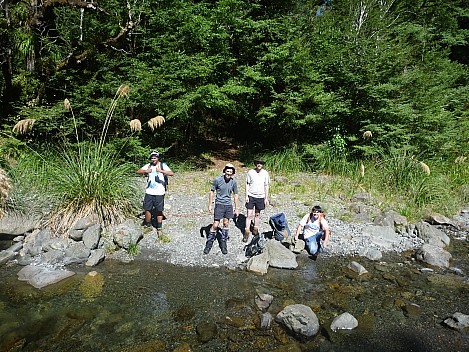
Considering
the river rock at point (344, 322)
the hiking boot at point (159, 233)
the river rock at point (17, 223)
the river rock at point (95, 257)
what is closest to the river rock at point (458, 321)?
the river rock at point (344, 322)

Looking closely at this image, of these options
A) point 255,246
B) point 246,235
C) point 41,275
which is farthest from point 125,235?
point 255,246

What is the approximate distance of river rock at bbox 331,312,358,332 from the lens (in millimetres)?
4516

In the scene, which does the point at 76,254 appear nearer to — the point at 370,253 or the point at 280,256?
the point at 280,256

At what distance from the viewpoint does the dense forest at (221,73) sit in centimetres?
1014

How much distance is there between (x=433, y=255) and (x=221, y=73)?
31.5 ft

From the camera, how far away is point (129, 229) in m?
6.75

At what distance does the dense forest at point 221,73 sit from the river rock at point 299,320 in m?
7.73

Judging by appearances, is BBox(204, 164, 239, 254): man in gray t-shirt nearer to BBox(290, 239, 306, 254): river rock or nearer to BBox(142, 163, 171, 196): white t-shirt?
BBox(142, 163, 171, 196): white t-shirt

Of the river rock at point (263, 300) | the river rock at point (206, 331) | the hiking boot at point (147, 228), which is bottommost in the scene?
the river rock at point (206, 331)

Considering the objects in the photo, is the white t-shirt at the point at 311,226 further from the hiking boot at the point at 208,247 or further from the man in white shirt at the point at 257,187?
the hiking boot at the point at 208,247

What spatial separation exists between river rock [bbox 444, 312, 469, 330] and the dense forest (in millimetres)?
7248

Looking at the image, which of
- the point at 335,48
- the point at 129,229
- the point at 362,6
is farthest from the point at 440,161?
the point at 129,229

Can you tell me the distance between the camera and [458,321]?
4512 millimetres

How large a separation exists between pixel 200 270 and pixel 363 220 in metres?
4.47
